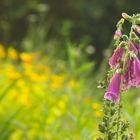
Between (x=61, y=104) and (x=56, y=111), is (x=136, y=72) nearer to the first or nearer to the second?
(x=56, y=111)

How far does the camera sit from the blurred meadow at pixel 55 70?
505 centimetres

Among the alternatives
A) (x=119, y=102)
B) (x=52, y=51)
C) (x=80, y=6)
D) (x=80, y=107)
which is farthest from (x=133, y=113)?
(x=80, y=6)

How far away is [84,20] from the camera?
16359mm

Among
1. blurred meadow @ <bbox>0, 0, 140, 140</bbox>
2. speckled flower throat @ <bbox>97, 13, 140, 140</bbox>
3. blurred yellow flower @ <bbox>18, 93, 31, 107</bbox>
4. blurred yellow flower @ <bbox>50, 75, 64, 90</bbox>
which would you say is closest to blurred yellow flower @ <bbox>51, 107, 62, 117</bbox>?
blurred meadow @ <bbox>0, 0, 140, 140</bbox>

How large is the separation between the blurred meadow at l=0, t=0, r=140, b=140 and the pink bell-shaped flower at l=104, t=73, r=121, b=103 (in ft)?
2.90

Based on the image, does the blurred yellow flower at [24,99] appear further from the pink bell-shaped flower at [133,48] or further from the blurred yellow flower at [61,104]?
the pink bell-shaped flower at [133,48]

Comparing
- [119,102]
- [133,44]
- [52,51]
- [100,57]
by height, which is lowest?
[119,102]

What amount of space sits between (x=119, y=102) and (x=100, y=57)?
43.5 feet

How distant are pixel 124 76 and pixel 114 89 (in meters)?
0.08

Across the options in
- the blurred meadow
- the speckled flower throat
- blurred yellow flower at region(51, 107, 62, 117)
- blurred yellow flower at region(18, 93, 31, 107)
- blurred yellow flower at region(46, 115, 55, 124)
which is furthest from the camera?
blurred yellow flower at region(18, 93, 31, 107)

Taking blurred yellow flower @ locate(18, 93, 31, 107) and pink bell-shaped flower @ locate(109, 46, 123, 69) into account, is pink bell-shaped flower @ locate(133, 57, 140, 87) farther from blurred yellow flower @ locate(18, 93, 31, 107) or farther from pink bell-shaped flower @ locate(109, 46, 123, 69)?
blurred yellow flower @ locate(18, 93, 31, 107)

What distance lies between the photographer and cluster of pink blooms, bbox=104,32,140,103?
114 inches

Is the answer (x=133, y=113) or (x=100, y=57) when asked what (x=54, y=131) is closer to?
(x=133, y=113)

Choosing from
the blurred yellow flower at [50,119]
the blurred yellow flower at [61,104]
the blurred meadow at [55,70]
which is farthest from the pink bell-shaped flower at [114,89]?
the blurred yellow flower at [61,104]
